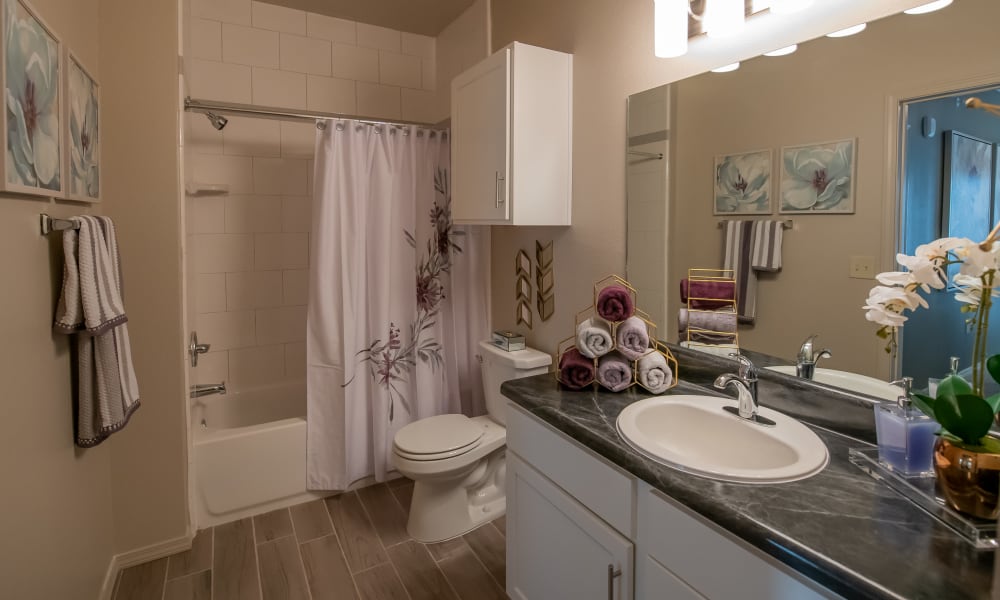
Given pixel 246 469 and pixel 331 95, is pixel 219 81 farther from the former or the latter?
pixel 246 469

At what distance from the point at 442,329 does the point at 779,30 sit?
1.98 meters

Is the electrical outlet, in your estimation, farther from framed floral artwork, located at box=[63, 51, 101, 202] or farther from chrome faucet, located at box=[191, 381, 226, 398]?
chrome faucet, located at box=[191, 381, 226, 398]

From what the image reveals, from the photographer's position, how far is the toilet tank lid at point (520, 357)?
90.0 inches

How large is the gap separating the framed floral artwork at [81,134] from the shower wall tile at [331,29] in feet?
4.57

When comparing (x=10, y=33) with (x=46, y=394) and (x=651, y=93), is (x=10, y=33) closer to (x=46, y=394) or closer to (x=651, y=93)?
(x=46, y=394)

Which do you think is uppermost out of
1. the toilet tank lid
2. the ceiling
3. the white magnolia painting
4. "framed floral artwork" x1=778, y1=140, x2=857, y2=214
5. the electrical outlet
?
the ceiling

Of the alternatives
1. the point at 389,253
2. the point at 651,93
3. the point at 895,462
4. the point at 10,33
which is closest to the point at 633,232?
the point at 651,93

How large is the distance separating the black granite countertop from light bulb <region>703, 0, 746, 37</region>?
3.21 feet

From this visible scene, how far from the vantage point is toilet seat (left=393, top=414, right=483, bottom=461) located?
2119mm

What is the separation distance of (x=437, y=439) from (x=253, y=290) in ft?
5.12

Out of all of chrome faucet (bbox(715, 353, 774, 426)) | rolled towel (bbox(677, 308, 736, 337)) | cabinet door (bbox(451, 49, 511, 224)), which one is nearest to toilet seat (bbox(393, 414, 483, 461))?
cabinet door (bbox(451, 49, 511, 224))

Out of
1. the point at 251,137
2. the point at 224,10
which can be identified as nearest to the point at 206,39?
the point at 224,10

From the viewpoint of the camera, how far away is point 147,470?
2.06 meters

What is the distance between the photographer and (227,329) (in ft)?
9.68
